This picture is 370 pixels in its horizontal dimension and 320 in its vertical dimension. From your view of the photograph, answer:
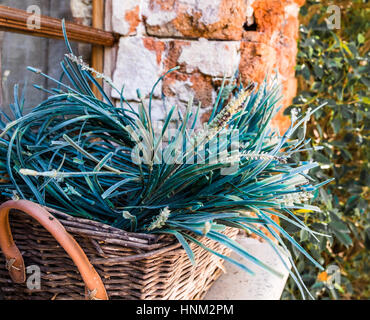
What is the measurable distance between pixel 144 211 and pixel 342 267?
4.94 feet

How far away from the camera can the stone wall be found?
3.62ft

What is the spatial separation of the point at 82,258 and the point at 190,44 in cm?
72

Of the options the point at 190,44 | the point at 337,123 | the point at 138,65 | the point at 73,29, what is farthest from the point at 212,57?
the point at 337,123

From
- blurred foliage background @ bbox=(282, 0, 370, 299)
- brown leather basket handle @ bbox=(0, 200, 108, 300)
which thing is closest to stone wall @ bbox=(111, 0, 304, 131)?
blurred foliage background @ bbox=(282, 0, 370, 299)

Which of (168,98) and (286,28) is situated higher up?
(286,28)

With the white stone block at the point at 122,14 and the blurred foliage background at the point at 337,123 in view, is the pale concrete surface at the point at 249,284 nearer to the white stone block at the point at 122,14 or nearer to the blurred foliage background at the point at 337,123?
the blurred foliage background at the point at 337,123

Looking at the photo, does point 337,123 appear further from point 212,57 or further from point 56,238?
point 56,238

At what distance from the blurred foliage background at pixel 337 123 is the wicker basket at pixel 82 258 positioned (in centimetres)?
87

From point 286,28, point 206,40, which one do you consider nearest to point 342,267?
point 286,28

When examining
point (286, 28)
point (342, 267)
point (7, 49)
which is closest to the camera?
point (7, 49)

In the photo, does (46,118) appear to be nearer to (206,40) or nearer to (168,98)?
(168,98)

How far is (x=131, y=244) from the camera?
2.13 feet

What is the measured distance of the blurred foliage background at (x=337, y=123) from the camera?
151 centimetres

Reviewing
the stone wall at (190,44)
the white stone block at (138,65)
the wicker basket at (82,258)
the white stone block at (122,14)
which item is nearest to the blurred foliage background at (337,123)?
the stone wall at (190,44)
